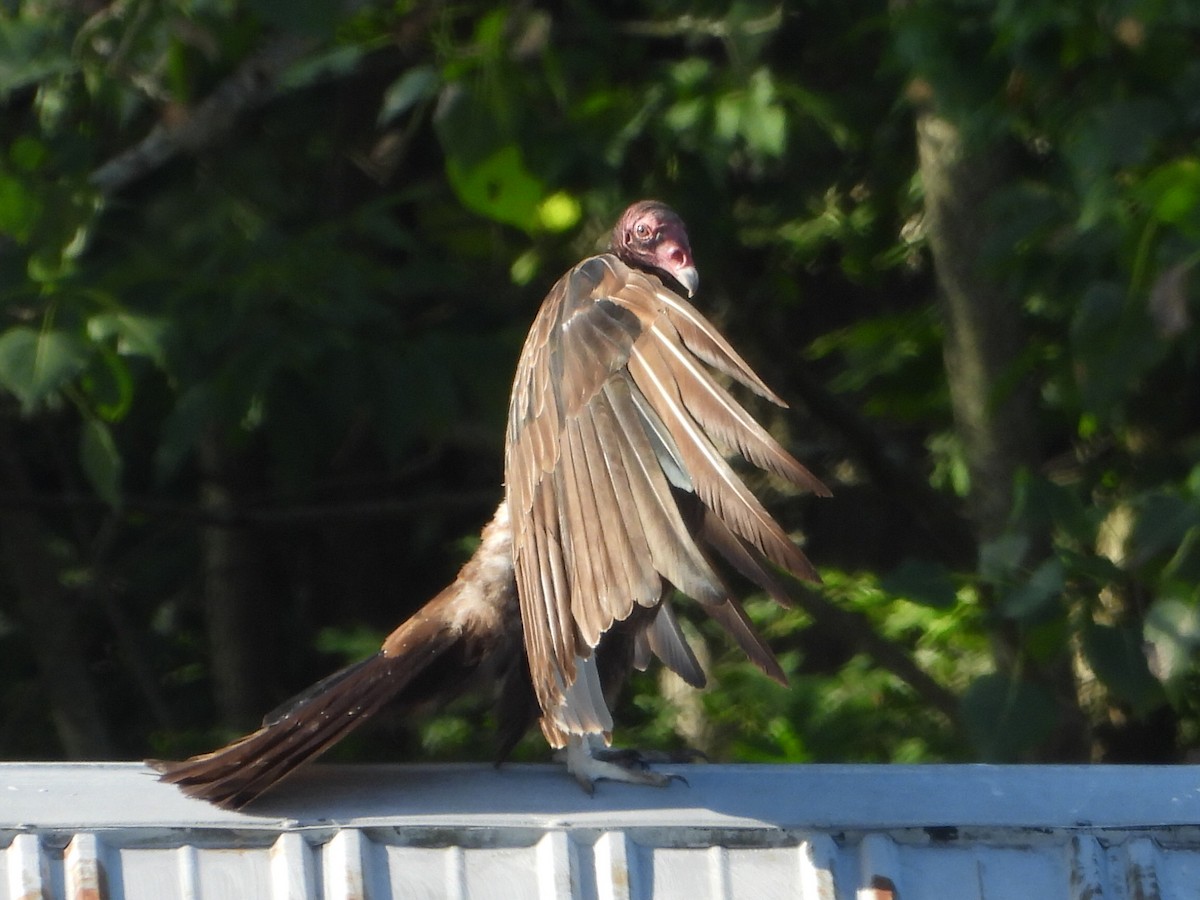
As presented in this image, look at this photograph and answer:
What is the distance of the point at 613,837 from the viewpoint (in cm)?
171

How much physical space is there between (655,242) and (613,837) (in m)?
1.11

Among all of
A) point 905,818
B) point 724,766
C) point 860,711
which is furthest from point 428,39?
point 905,818

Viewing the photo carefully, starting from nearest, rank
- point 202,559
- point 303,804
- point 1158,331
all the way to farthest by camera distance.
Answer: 1. point 303,804
2. point 1158,331
3. point 202,559

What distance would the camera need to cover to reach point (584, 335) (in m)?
1.92

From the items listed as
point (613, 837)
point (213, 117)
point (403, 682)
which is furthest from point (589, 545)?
point (213, 117)

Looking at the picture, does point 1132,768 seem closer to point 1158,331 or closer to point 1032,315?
point 1158,331

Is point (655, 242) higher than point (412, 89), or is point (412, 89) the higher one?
point (412, 89)

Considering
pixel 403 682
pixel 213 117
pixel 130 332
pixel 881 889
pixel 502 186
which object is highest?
pixel 213 117

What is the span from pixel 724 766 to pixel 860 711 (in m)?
1.55

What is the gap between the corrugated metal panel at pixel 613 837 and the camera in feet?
5.24

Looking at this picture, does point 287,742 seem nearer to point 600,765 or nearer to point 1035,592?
point 600,765

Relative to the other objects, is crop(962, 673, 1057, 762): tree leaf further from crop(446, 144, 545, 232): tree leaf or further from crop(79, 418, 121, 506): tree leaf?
crop(79, 418, 121, 506): tree leaf

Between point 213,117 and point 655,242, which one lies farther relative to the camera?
point 213,117

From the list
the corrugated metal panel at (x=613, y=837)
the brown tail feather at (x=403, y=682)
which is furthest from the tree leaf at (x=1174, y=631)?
the brown tail feather at (x=403, y=682)
